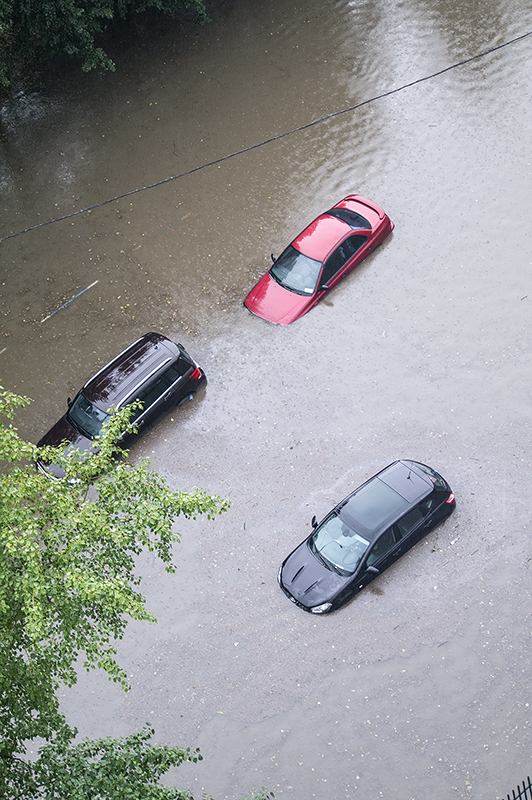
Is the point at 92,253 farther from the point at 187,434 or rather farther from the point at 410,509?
the point at 410,509

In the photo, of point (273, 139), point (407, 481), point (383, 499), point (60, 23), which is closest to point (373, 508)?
point (383, 499)

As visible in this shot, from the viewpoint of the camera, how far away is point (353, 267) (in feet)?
49.9

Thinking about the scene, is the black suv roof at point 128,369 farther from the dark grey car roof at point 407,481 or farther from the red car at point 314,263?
the dark grey car roof at point 407,481

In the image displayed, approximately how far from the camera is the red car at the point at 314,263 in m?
14.8

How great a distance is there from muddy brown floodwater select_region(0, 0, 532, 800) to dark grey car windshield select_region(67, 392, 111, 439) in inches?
41.9

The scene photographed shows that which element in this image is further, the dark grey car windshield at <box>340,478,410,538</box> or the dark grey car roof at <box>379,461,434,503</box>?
the dark grey car roof at <box>379,461,434,503</box>

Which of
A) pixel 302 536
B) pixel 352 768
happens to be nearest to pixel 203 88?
pixel 302 536

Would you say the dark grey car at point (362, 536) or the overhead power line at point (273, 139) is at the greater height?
the overhead power line at point (273, 139)

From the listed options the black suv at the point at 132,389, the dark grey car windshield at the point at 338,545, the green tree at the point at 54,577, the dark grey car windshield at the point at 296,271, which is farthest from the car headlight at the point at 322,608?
the dark grey car windshield at the point at 296,271

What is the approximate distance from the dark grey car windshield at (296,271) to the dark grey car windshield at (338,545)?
5.42 meters

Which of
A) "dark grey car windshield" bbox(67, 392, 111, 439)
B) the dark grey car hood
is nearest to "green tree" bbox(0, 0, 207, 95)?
"dark grey car windshield" bbox(67, 392, 111, 439)

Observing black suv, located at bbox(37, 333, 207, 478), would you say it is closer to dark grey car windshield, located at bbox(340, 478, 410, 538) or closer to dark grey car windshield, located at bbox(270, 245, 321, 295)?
dark grey car windshield, located at bbox(270, 245, 321, 295)

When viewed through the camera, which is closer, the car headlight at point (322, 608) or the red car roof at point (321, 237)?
the car headlight at point (322, 608)

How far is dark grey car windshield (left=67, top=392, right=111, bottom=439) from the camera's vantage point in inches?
517
